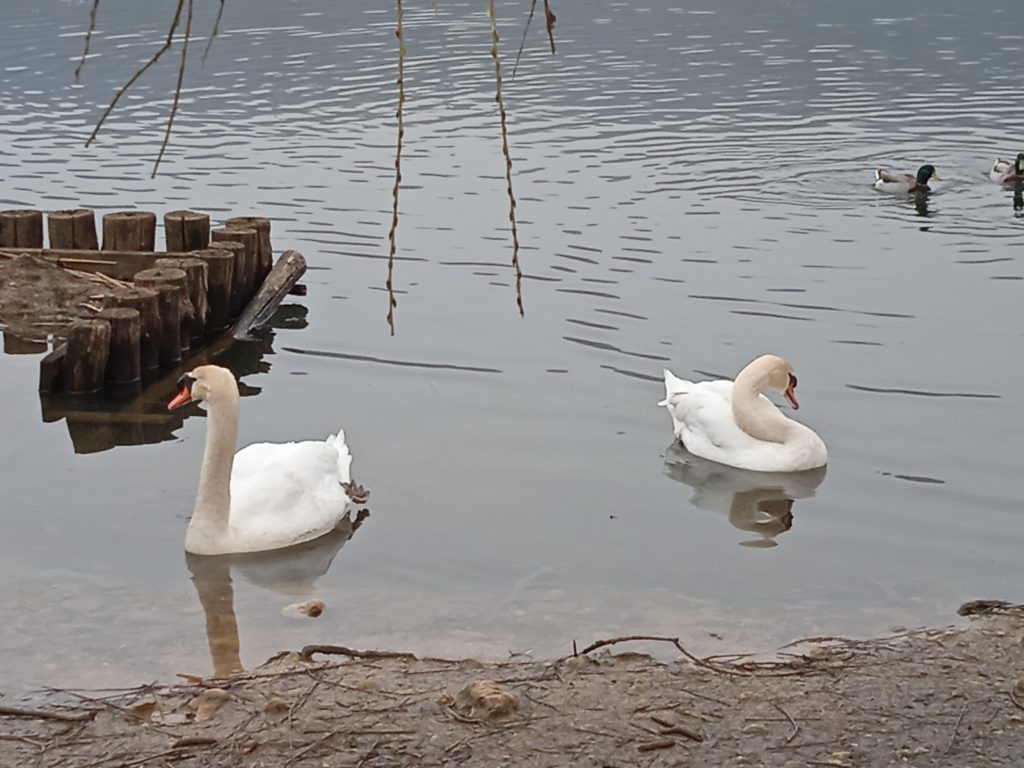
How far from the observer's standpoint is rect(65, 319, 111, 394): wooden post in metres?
12.4

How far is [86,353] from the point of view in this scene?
489 inches

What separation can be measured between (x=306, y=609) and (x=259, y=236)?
726cm

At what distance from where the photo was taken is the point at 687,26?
46.5 meters

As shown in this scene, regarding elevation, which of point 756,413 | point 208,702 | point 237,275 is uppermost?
point 208,702

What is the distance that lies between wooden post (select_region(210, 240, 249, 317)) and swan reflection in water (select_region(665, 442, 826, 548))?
16.7 feet

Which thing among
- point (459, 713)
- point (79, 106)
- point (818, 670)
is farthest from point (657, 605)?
point (79, 106)

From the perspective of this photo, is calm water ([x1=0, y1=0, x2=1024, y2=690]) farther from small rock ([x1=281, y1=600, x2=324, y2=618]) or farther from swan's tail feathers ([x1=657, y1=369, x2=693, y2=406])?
swan's tail feathers ([x1=657, y1=369, x2=693, y2=406])

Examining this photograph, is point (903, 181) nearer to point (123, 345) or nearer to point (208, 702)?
point (123, 345)

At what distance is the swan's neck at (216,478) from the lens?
9375 mm

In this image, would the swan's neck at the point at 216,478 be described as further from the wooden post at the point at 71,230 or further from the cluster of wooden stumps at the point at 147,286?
the wooden post at the point at 71,230

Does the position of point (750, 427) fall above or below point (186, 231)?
below

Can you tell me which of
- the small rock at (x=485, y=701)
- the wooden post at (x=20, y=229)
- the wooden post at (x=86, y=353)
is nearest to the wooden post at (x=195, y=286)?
the wooden post at (x=86, y=353)

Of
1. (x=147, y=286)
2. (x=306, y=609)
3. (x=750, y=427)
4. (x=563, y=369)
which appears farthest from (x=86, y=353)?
(x=750, y=427)

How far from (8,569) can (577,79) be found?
27264 mm
